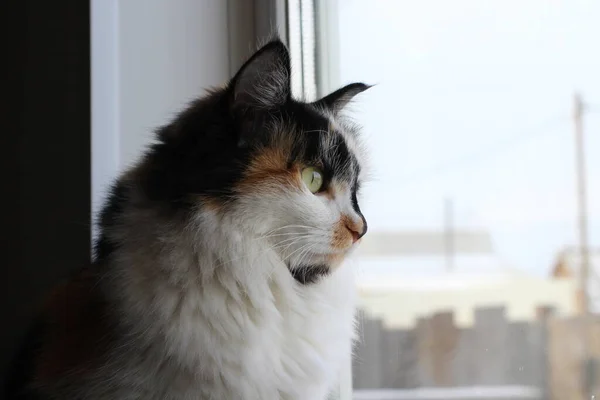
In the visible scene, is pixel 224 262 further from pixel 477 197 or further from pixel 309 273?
pixel 477 197

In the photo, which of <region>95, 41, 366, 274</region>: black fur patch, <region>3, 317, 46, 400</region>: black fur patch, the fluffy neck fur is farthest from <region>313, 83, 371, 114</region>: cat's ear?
<region>3, 317, 46, 400</region>: black fur patch

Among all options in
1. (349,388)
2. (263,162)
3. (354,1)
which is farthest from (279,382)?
(354,1)

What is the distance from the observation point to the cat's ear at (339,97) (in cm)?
115

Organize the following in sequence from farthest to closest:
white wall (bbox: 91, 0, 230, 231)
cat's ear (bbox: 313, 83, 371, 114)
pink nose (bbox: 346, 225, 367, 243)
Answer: white wall (bbox: 91, 0, 230, 231) < cat's ear (bbox: 313, 83, 371, 114) < pink nose (bbox: 346, 225, 367, 243)

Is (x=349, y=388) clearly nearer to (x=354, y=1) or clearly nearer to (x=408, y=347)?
(x=408, y=347)

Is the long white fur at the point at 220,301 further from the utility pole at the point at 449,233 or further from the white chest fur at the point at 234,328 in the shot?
the utility pole at the point at 449,233

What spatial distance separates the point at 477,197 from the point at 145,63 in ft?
2.76

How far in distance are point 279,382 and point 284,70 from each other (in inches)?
18.0

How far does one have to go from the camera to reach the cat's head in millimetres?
954

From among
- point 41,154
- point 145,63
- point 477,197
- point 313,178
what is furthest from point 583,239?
point 41,154

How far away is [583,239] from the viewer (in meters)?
0.91

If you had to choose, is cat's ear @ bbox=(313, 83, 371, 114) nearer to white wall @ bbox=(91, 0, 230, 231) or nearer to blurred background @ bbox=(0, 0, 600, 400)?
blurred background @ bbox=(0, 0, 600, 400)

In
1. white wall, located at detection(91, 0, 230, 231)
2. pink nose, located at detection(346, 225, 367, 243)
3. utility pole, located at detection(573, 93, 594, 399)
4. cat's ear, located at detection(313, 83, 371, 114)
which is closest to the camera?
utility pole, located at detection(573, 93, 594, 399)

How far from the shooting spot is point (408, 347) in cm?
123
